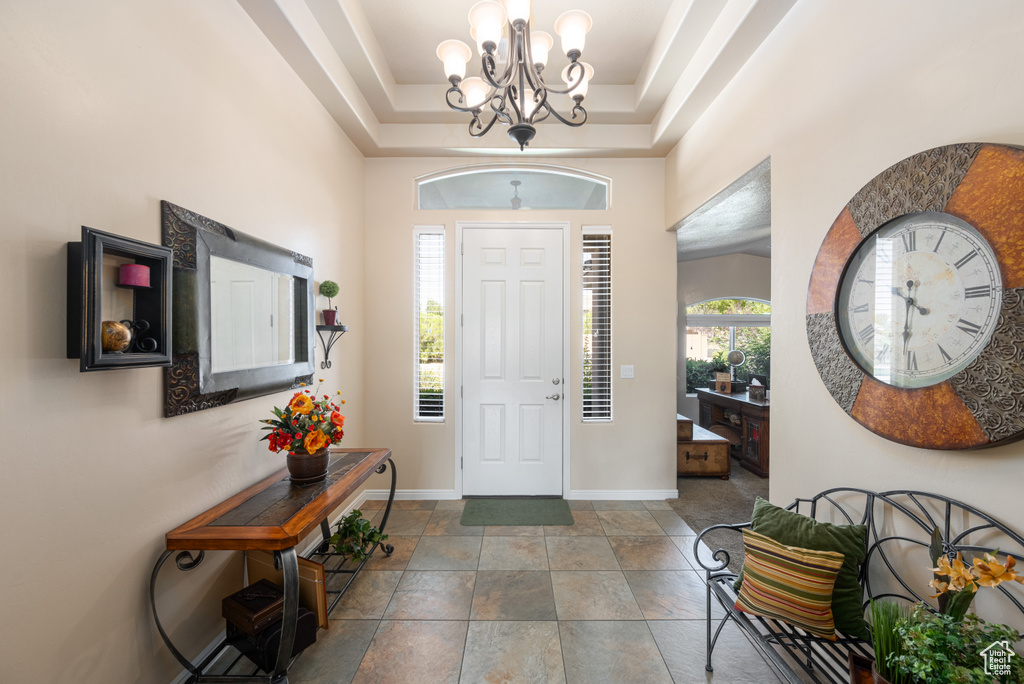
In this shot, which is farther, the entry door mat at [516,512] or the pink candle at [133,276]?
the entry door mat at [516,512]

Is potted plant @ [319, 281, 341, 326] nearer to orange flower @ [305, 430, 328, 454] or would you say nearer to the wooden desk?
orange flower @ [305, 430, 328, 454]

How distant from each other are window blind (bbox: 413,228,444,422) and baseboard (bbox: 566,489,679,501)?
1.37 meters

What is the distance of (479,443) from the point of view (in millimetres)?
3559

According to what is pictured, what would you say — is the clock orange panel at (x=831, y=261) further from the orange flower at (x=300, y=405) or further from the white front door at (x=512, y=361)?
the orange flower at (x=300, y=405)

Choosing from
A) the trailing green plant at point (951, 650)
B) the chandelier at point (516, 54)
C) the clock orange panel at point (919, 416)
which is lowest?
the trailing green plant at point (951, 650)

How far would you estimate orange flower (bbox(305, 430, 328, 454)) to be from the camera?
1.92 metres

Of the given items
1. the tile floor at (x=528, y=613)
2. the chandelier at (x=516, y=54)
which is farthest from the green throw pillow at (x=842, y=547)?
the chandelier at (x=516, y=54)

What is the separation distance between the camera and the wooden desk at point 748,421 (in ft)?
13.7

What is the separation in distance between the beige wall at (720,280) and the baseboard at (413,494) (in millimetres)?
4139

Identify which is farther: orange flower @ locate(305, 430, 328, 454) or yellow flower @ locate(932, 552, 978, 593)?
orange flower @ locate(305, 430, 328, 454)

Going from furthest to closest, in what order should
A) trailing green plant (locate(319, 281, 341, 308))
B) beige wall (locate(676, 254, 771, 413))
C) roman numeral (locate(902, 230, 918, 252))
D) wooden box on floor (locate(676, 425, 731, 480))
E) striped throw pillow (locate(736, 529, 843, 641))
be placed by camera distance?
beige wall (locate(676, 254, 771, 413)) → wooden box on floor (locate(676, 425, 731, 480)) → trailing green plant (locate(319, 281, 341, 308)) → striped throw pillow (locate(736, 529, 843, 641)) → roman numeral (locate(902, 230, 918, 252))

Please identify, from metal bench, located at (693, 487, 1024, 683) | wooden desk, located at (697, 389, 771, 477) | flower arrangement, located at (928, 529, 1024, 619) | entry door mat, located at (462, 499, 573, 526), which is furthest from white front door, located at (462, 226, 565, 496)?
flower arrangement, located at (928, 529, 1024, 619)

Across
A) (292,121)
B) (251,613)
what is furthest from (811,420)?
(292,121)

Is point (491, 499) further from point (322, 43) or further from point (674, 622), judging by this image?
point (322, 43)
